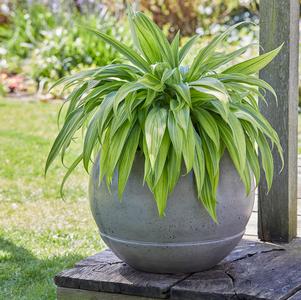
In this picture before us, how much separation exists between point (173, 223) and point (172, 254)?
0.40ft

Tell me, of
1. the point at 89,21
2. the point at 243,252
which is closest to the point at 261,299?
the point at 243,252

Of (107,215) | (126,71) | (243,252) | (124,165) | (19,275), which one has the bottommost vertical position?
(19,275)

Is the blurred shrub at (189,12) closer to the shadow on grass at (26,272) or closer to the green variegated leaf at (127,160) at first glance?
the shadow on grass at (26,272)

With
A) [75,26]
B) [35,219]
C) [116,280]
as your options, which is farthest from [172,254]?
[75,26]

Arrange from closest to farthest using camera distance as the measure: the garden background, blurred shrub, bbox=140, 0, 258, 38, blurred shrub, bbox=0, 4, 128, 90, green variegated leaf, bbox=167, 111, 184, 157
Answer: green variegated leaf, bbox=167, 111, 184, 157
the garden background
blurred shrub, bbox=0, 4, 128, 90
blurred shrub, bbox=140, 0, 258, 38

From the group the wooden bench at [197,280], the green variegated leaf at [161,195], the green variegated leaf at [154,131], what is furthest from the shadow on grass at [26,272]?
the green variegated leaf at [154,131]

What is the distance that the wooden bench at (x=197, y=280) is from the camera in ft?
8.78

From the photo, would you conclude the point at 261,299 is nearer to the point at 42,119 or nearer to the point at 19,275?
the point at 19,275

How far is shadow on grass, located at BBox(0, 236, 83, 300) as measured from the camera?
140 inches

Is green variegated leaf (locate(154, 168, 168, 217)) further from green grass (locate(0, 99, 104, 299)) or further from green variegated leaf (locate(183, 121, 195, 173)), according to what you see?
green grass (locate(0, 99, 104, 299))

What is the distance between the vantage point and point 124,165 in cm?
270

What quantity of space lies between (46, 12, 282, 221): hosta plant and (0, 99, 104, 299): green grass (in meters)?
1.09

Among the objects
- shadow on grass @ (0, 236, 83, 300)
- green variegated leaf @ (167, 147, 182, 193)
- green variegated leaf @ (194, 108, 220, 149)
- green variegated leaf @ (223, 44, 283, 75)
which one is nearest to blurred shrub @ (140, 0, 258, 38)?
shadow on grass @ (0, 236, 83, 300)

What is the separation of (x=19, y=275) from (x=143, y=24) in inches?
60.4
